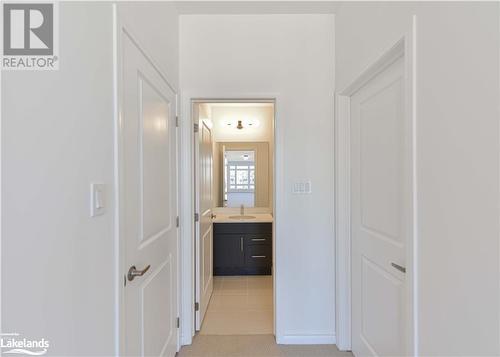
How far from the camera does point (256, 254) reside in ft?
12.8

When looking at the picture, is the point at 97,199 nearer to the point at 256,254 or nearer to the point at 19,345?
the point at 19,345

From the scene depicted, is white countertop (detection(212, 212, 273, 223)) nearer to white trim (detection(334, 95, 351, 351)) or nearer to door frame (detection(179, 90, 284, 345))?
door frame (detection(179, 90, 284, 345))

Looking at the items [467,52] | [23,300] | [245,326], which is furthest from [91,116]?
[245,326]

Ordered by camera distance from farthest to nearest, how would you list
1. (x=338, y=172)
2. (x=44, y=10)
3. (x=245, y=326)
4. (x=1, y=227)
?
(x=245, y=326)
(x=338, y=172)
(x=44, y=10)
(x=1, y=227)

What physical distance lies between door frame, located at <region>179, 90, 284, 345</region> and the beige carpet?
0.30ft

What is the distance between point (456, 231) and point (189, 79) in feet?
6.79

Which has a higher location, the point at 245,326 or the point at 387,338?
the point at 387,338

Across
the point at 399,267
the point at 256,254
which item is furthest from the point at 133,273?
the point at 256,254

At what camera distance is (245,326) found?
2643mm

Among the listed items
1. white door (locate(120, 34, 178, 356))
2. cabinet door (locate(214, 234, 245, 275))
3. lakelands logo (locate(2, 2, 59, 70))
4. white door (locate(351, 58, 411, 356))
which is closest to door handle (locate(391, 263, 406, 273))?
white door (locate(351, 58, 411, 356))

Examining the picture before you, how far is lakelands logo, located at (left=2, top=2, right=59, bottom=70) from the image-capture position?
80 cm

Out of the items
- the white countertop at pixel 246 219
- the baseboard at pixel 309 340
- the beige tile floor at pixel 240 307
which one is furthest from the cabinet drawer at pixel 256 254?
the baseboard at pixel 309 340

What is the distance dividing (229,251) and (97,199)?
2.98 metres

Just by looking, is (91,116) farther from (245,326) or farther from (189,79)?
(245,326)
